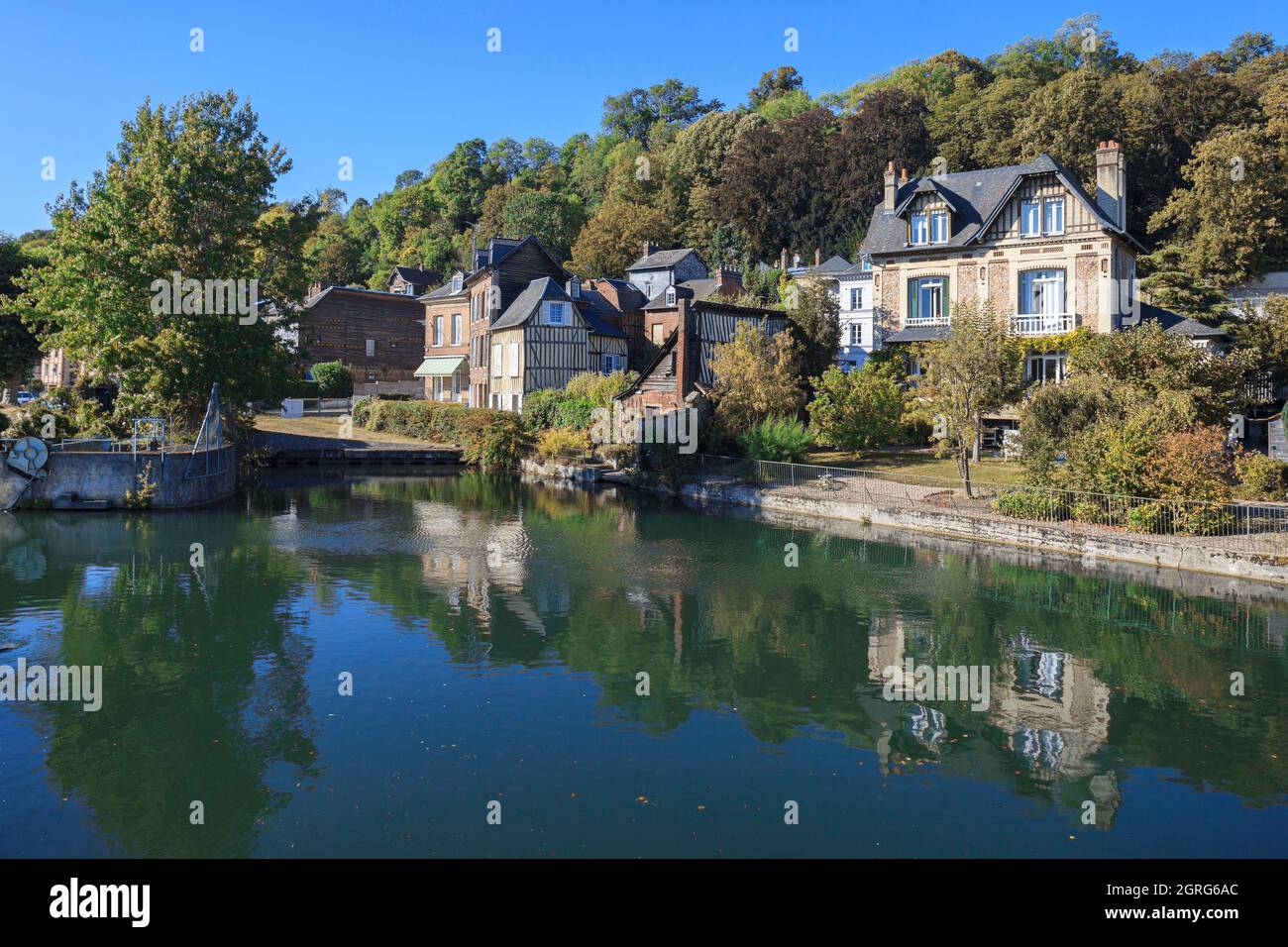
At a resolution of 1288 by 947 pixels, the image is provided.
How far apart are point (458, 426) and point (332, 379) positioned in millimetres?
16535

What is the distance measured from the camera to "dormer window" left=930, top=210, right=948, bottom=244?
132 feet

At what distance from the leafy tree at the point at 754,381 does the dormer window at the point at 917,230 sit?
26.7 feet

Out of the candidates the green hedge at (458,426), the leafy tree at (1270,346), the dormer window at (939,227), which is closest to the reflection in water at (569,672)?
the leafy tree at (1270,346)

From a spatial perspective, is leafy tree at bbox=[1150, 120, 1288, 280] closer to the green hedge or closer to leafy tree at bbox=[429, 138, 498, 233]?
the green hedge

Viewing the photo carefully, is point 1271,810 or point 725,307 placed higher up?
point 725,307

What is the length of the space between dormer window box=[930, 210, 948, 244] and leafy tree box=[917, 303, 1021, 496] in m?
11.0

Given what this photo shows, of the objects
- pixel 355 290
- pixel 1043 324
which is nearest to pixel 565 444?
pixel 1043 324

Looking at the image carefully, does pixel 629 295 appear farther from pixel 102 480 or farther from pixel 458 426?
pixel 102 480
